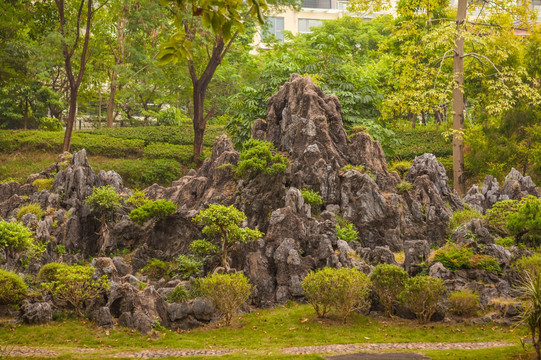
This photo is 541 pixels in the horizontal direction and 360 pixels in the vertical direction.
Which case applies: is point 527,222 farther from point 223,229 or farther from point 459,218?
point 223,229

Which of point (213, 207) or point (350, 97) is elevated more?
point (350, 97)

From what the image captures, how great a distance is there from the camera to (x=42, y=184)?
28.6 metres

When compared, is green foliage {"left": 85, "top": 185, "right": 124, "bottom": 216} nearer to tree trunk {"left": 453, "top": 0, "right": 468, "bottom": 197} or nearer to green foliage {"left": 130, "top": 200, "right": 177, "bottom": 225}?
green foliage {"left": 130, "top": 200, "right": 177, "bottom": 225}

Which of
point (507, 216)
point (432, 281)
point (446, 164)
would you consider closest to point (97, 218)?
point (432, 281)

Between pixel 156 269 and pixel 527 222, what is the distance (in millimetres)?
15664

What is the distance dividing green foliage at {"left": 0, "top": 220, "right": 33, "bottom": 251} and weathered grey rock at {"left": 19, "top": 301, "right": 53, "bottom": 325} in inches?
107

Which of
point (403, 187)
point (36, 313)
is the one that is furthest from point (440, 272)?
point (36, 313)

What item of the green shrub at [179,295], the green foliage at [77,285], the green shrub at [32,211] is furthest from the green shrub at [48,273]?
the green shrub at [32,211]

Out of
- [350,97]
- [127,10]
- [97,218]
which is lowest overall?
[97,218]

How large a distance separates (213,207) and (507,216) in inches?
506

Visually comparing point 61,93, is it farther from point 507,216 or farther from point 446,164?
point 507,216

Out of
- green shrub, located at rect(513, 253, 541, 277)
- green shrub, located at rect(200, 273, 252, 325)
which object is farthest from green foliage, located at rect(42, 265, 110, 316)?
green shrub, located at rect(513, 253, 541, 277)

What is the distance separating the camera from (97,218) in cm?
2550

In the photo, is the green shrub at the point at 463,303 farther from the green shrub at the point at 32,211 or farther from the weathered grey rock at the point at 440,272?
the green shrub at the point at 32,211
